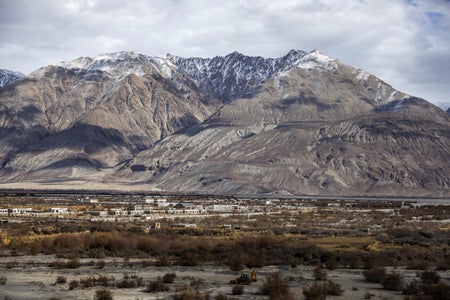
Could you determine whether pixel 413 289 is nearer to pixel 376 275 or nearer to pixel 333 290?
pixel 333 290

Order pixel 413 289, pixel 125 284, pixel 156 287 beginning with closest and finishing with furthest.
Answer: pixel 413 289 < pixel 156 287 < pixel 125 284

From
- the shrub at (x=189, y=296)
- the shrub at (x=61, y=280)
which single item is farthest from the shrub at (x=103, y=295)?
the shrub at (x=61, y=280)

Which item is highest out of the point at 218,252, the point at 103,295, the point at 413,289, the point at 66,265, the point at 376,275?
the point at 218,252

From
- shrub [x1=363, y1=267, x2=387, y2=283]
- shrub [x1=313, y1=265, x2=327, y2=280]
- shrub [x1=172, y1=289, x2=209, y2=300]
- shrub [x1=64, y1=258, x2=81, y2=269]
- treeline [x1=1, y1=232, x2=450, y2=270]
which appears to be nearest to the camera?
shrub [x1=172, y1=289, x2=209, y2=300]

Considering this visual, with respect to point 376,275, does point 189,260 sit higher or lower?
higher

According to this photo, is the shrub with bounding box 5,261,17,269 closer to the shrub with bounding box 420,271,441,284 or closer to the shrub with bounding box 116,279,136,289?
the shrub with bounding box 116,279,136,289

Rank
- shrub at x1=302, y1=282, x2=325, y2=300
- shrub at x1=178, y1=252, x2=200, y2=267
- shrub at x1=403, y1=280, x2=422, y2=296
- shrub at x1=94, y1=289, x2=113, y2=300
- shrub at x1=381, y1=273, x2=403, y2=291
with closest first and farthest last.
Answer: shrub at x1=302, y1=282, x2=325, y2=300
shrub at x1=94, y1=289, x2=113, y2=300
shrub at x1=403, y1=280, x2=422, y2=296
shrub at x1=381, y1=273, x2=403, y2=291
shrub at x1=178, y1=252, x2=200, y2=267

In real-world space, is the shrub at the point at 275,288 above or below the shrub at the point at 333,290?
above

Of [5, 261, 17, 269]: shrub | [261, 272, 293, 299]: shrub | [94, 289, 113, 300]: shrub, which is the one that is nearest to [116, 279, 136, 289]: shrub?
[94, 289, 113, 300]: shrub

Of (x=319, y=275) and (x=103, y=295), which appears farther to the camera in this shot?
(x=319, y=275)

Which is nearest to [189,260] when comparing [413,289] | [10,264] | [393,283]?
[10,264]

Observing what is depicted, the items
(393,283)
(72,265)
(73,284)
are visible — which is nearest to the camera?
(73,284)

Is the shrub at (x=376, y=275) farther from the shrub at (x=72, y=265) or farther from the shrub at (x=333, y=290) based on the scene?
the shrub at (x=72, y=265)
